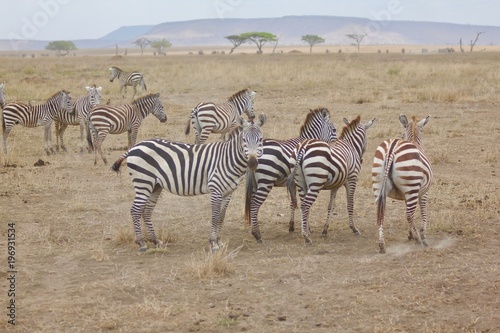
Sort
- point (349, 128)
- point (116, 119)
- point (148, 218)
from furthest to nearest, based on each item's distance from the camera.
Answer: point (116, 119), point (349, 128), point (148, 218)

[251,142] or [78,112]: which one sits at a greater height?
[251,142]

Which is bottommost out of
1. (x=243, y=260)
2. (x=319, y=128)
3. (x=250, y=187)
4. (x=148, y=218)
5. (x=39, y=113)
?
(x=243, y=260)

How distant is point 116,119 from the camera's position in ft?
42.0

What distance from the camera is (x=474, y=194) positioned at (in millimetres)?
9898

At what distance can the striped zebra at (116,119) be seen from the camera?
1262cm

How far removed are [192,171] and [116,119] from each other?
5849 millimetres

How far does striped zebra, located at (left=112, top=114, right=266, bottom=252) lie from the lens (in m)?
7.27

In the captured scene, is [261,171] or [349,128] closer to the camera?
[261,171]

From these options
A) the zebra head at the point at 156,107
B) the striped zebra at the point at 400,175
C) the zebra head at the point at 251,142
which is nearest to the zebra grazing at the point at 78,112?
the zebra head at the point at 156,107

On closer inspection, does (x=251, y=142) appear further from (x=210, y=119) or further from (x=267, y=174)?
(x=210, y=119)

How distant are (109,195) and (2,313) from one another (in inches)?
187

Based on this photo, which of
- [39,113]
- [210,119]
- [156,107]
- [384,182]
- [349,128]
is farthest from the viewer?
[39,113]

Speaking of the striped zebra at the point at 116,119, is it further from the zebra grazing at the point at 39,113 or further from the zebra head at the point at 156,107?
the zebra grazing at the point at 39,113

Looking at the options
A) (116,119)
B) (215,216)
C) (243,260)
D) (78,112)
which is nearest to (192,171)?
(215,216)
